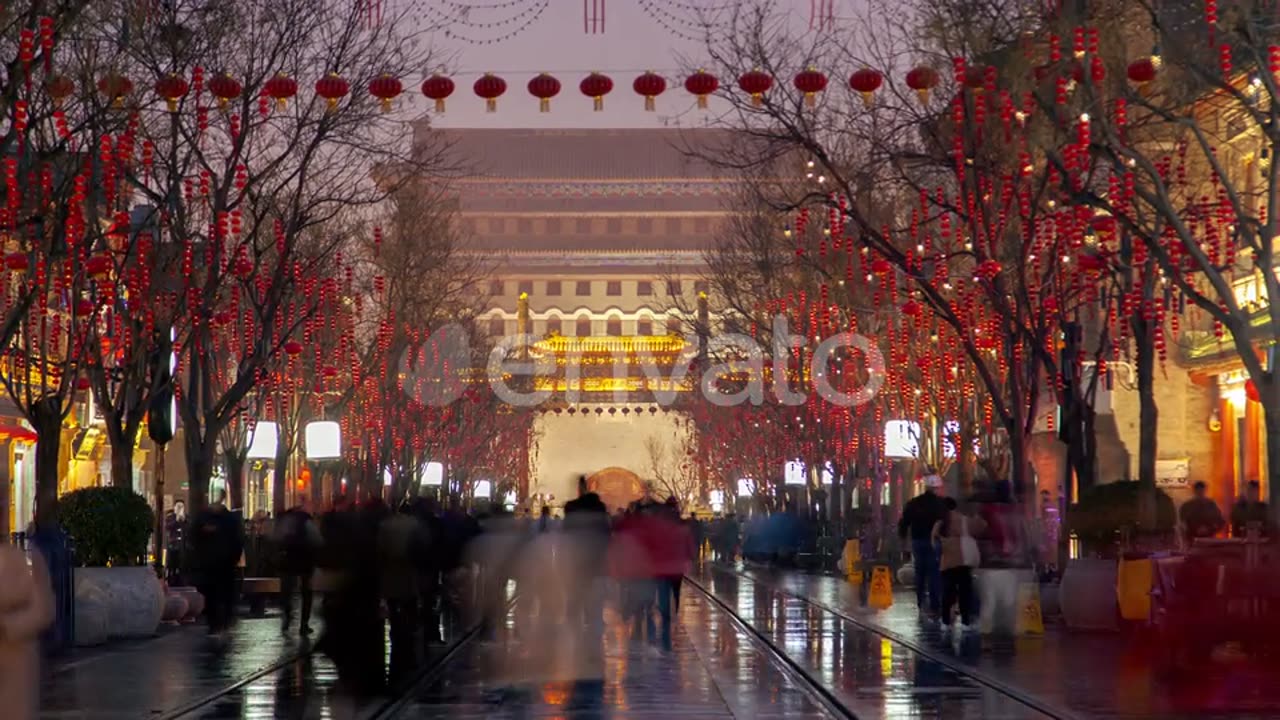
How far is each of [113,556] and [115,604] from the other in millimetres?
661

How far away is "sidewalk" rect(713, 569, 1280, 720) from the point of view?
16688mm

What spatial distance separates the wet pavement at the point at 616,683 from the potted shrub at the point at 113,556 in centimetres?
422

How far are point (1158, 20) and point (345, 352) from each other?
32.5 meters

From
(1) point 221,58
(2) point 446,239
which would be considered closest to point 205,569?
(1) point 221,58

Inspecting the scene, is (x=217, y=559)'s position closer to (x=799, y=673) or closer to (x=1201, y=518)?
(x=799, y=673)

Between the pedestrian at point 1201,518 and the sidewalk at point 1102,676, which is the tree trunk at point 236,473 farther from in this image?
the pedestrian at point 1201,518

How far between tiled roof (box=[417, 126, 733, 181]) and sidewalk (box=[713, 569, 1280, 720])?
10625 centimetres

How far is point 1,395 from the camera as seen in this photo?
184ft

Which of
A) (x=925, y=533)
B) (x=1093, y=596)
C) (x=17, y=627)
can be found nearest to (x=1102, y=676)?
(x=1093, y=596)

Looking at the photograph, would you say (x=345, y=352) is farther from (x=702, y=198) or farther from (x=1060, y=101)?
(x=702, y=198)

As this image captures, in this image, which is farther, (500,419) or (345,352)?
(500,419)

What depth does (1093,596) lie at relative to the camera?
1056 inches

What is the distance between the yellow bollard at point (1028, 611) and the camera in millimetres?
25828

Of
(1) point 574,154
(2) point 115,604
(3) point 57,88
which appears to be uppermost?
(1) point 574,154
